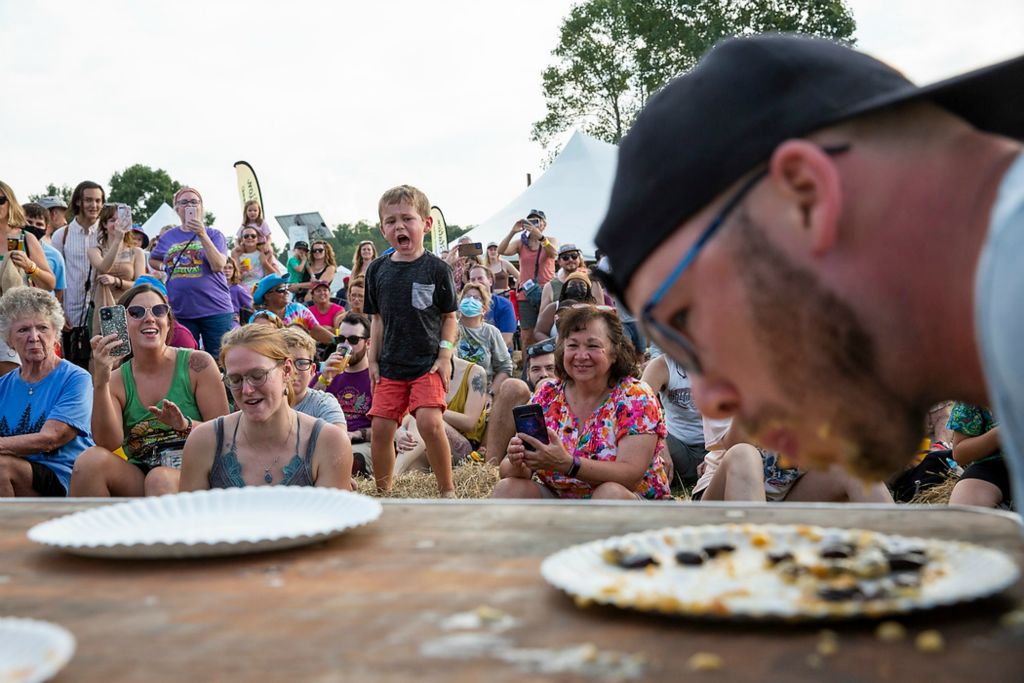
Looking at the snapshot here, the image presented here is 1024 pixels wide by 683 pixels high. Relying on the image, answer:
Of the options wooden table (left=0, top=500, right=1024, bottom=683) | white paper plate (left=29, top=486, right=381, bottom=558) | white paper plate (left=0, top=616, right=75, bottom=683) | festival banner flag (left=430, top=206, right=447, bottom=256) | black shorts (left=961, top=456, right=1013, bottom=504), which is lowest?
black shorts (left=961, top=456, right=1013, bottom=504)

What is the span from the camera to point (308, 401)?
592cm

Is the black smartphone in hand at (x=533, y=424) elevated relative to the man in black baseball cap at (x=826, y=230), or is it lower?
lower

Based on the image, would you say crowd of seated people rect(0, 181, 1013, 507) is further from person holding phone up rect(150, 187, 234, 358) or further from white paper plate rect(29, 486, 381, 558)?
white paper plate rect(29, 486, 381, 558)

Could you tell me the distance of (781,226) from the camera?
3.86 feet

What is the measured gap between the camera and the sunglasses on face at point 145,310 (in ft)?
17.6

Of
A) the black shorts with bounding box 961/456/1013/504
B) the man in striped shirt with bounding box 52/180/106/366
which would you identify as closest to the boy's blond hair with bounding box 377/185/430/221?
the man in striped shirt with bounding box 52/180/106/366

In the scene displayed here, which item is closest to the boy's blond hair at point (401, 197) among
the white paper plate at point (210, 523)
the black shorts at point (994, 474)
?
the black shorts at point (994, 474)

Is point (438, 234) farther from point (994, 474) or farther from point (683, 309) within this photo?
point (683, 309)

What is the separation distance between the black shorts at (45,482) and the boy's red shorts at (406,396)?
200 cm

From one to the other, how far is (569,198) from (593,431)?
13973mm

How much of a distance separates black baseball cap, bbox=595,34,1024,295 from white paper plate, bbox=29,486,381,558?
0.84 m

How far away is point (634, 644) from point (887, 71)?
2.67ft

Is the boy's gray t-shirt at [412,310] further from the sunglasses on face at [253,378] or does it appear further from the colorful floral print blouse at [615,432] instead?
the sunglasses on face at [253,378]

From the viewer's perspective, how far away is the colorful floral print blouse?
15.5 feet
